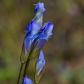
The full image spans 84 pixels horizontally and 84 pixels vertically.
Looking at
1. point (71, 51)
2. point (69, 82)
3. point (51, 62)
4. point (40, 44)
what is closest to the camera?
point (40, 44)

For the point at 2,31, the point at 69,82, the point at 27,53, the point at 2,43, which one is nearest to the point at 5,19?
the point at 2,31

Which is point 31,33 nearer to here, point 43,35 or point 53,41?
point 43,35

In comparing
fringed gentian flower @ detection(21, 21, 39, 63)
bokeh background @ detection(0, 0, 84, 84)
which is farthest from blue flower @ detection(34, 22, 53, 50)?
bokeh background @ detection(0, 0, 84, 84)

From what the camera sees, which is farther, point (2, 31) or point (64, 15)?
point (64, 15)

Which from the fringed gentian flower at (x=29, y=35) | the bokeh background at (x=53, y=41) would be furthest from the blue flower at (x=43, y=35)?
the bokeh background at (x=53, y=41)

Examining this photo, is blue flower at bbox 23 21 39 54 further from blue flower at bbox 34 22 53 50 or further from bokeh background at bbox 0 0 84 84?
bokeh background at bbox 0 0 84 84

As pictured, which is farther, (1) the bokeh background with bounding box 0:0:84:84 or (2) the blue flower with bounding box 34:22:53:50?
(1) the bokeh background with bounding box 0:0:84:84

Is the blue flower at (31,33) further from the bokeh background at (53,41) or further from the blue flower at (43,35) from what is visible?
the bokeh background at (53,41)

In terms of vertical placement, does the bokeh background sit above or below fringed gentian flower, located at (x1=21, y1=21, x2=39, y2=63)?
above

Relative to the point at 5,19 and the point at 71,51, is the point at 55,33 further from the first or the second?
the point at 5,19
